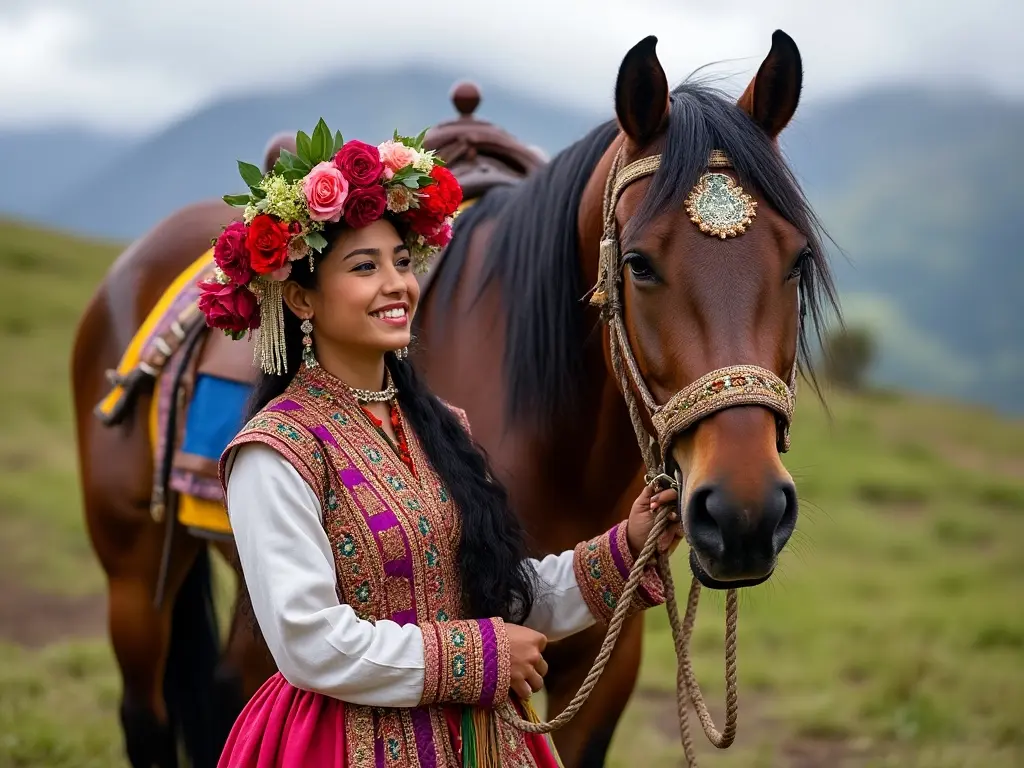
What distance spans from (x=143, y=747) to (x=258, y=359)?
6.70 feet

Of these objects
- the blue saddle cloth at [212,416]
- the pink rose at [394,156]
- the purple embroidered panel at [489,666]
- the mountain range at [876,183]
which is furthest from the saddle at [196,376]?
the mountain range at [876,183]

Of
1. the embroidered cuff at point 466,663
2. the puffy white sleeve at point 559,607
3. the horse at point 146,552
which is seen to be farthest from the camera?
the horse at point 146,552

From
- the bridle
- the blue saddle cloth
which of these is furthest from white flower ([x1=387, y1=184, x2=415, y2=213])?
the blue saddle cloth

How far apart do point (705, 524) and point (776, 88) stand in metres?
0.80

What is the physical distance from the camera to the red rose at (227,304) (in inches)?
64.3

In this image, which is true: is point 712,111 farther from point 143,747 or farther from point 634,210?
point 143,747

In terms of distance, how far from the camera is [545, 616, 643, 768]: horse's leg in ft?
7.86

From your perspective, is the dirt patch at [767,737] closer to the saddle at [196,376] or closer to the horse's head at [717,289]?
the saddle at [196,376]

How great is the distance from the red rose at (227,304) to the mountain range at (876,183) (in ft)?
46.3

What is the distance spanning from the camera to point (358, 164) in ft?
5.32

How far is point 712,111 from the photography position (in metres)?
1.77

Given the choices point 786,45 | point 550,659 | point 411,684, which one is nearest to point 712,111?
point 786,45

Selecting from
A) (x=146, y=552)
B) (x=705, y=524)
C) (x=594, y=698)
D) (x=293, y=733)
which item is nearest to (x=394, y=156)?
(x=705, y=524)

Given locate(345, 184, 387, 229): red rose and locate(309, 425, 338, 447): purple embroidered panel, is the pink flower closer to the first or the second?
locate(345, 184, 387, 229): red rose
